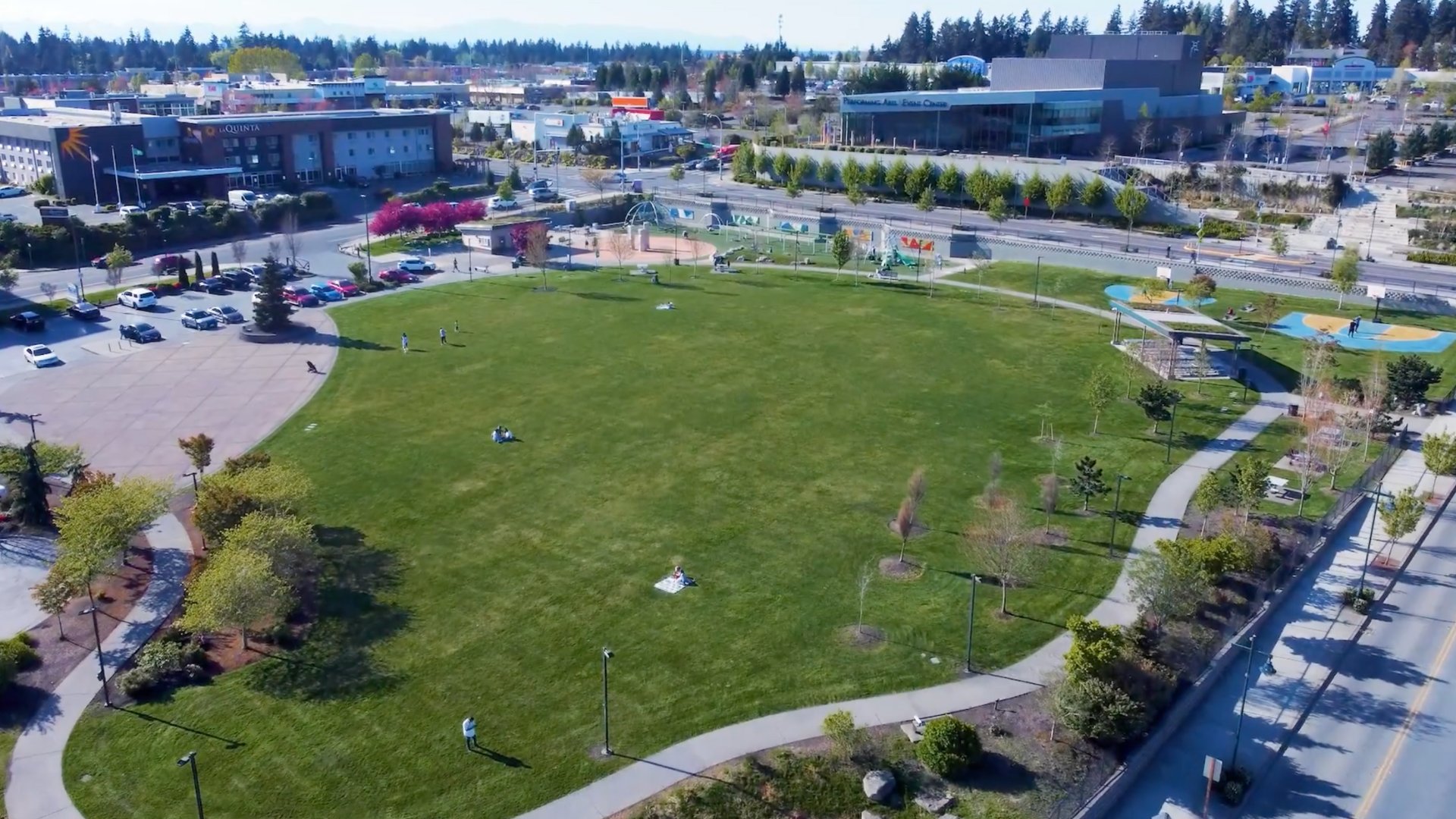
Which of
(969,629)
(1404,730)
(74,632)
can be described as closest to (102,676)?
(74,632)

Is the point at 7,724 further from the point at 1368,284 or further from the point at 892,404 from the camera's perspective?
the point at 1368,284

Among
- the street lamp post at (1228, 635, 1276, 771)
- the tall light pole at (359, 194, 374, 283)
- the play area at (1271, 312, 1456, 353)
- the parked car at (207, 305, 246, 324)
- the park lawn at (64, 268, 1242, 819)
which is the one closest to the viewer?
the street lamp post at (1228, 635, 1276, 771)

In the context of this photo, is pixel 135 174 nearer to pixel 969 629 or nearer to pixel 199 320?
pixel 199 320

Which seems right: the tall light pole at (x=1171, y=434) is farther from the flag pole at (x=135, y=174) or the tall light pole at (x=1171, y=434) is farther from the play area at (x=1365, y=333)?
the flag pole at (x=135, y=174)

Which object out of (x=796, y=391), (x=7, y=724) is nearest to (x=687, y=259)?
(x=796, y=391)

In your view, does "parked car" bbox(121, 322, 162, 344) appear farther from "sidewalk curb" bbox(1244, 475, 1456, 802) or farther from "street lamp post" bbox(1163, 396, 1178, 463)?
"sidewalk curb" bbox(1244, 475, 1456, 802)

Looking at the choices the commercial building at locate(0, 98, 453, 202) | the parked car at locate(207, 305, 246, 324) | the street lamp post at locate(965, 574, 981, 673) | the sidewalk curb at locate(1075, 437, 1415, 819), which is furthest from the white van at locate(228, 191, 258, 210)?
the sidewalk curb at locate(1075, 437, 1415, 819)

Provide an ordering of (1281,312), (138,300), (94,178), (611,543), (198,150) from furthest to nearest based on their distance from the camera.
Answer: (198,150), (94,178), (138,300), (1281,312), (611,543)
